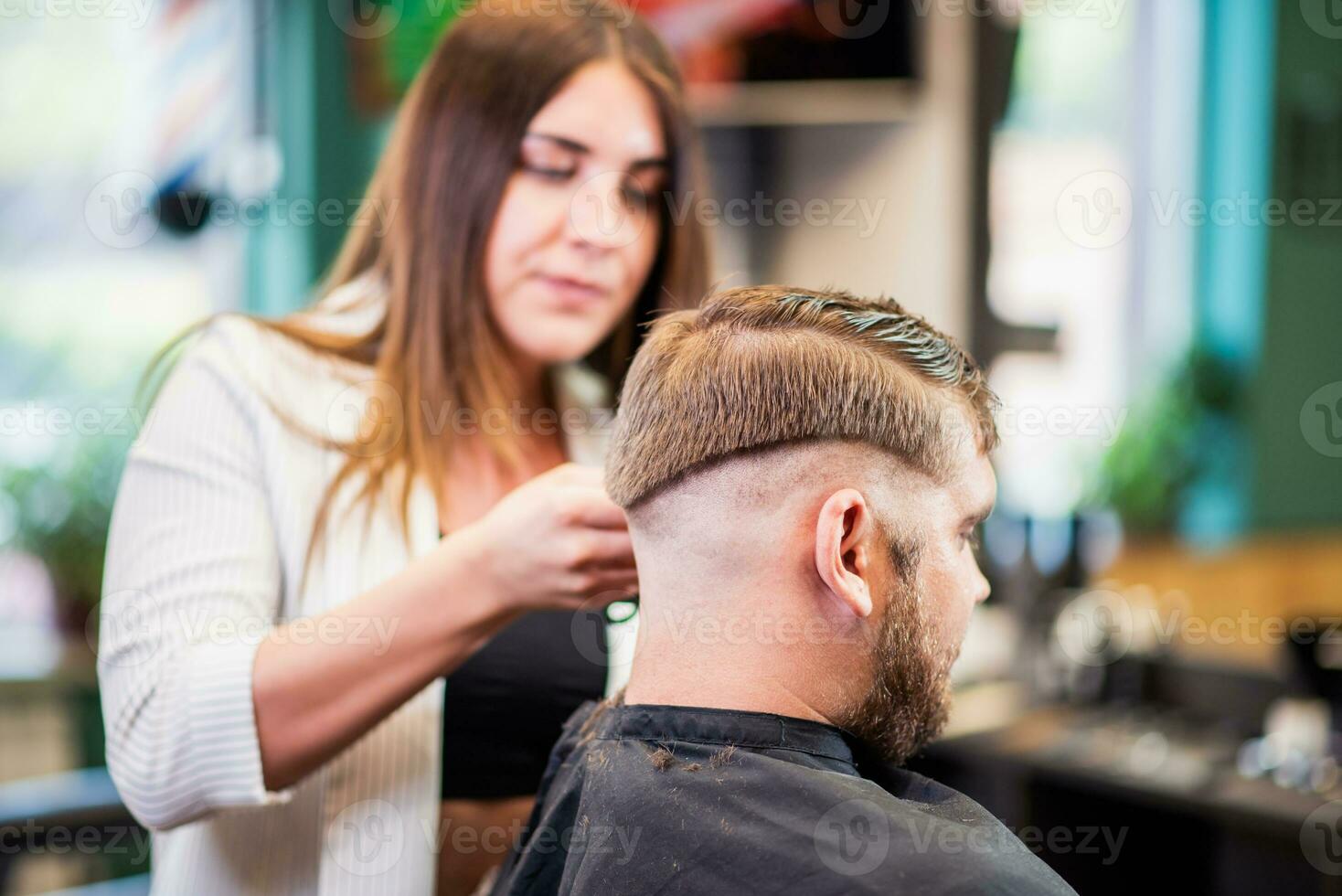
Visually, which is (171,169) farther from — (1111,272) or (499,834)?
(1111,272)

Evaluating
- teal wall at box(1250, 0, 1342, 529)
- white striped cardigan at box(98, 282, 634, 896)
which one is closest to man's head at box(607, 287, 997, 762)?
white striped cardigan at box(98, 282, 634, 896)

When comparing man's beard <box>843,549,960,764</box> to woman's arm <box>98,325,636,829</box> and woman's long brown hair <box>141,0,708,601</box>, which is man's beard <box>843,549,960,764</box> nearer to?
woman's arm <box>98,325,636,829</box>

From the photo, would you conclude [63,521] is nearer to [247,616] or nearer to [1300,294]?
[247,616]

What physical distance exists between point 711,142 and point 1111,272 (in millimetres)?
2007

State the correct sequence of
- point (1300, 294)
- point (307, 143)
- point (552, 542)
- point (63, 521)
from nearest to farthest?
1. point (552, 542)
2. point (63, 521)
3. point (307, 143)
4. point (1300, 294)

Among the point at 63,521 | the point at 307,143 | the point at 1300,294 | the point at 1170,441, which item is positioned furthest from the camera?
the point at 1300,294

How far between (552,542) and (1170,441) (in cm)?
Answer: 455

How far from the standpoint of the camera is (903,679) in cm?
103

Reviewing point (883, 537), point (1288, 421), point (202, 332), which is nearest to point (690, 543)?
point (883, 537)

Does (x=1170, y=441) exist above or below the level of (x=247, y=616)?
below

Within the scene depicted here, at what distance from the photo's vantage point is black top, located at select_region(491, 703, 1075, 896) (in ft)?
2.90

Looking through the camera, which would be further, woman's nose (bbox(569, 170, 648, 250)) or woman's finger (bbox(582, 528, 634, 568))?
woman's nose (bbox(569, 170, 648, 250))

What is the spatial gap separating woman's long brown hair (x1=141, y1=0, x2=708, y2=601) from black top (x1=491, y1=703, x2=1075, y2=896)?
0.49 metres

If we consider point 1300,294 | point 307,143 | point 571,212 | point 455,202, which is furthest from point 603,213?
point 1300,294
